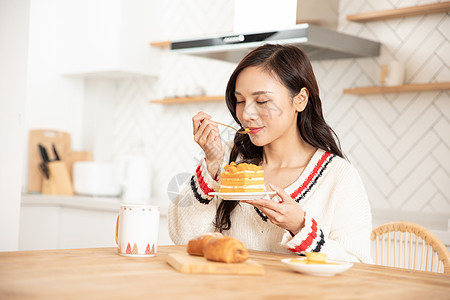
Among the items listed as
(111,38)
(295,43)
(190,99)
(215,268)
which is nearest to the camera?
(215,268)

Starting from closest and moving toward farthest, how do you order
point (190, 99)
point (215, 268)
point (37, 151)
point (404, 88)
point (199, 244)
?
1. point (215, 268)
2. point (199, 244)
3. point (404, 88)
4. point (190, 99)
5. point (37, 151)

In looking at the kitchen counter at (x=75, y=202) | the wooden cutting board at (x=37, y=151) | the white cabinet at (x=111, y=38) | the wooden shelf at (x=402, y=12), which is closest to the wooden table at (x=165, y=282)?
the wooden shelf at (x=402, y=12)

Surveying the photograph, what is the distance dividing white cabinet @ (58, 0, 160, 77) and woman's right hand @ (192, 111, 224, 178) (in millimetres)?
2351

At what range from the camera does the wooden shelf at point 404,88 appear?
118 inches

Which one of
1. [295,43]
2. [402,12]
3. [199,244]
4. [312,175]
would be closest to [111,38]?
[295,43]

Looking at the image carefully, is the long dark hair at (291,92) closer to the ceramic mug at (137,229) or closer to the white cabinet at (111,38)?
the ceramic mug at (137,229)

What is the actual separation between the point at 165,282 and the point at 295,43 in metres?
2.09

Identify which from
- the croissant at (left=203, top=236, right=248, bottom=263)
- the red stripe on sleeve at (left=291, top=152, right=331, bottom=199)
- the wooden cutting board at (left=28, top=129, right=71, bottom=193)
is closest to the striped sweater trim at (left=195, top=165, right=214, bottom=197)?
the red stripe on sleeve at (left=291, top=152, right=331, bottom=199)

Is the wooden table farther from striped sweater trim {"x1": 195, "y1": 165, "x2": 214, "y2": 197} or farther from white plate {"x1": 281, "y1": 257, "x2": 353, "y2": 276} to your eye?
striped sweater trim {"x1": 195, "y1": 165, "x2": 214, "y2": 197}

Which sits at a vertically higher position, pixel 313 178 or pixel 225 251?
pixel 313 178

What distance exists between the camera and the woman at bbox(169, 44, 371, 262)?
1.87 metres

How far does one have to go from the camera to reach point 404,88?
3.11 m

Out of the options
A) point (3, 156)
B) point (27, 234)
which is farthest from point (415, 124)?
point (27, 234)

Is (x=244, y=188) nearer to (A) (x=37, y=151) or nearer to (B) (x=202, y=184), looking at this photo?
(B) (x=202, y=184)
